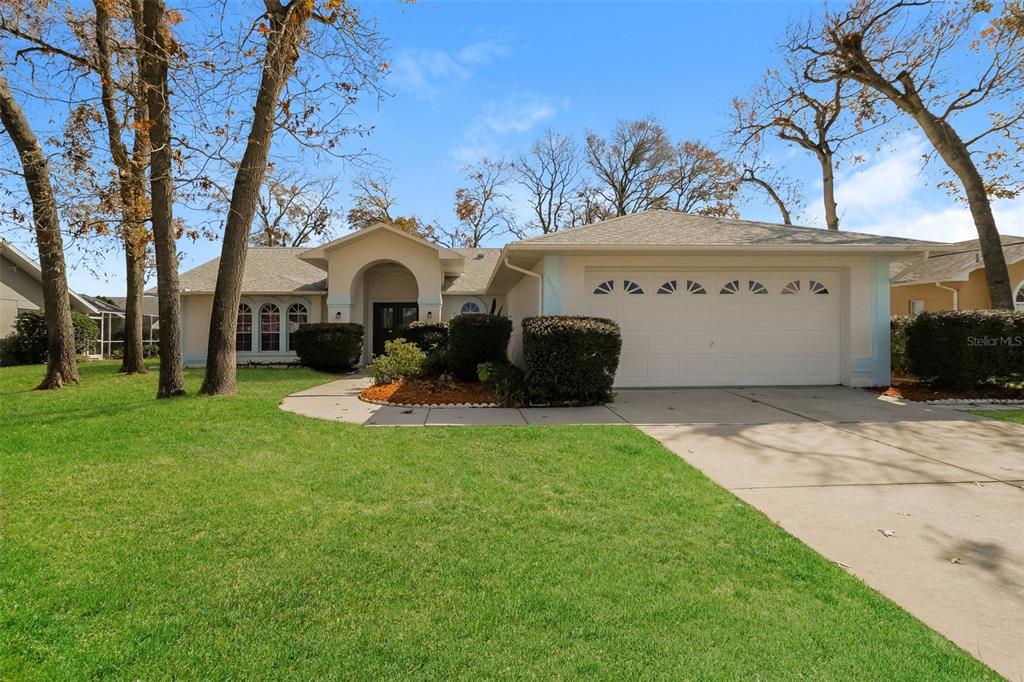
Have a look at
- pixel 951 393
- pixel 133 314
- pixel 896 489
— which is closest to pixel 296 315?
pixel 133 314

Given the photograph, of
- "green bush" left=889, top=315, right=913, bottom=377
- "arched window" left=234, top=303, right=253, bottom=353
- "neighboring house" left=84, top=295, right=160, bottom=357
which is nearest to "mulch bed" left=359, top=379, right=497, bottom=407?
"green bush" left=889, top=315, right=913, bottom=377

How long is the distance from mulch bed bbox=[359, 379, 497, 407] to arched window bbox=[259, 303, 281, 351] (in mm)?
8992

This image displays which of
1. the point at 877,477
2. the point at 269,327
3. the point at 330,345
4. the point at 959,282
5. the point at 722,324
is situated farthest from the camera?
the point at 269,327

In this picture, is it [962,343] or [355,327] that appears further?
[355,327]

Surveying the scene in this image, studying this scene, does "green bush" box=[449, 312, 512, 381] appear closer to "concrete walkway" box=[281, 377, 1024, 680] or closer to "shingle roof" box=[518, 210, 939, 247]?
"shingle roof" box=[518, 210, 939, 247]

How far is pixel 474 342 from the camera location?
10984mm

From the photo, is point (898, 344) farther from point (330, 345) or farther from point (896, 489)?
point (330, 345)

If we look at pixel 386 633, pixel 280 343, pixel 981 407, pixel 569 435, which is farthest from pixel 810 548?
pixel 280 343

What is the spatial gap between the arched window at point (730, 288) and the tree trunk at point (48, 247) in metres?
13.2

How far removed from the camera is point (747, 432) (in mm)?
6324

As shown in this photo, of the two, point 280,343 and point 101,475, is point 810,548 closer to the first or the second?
point 101,475

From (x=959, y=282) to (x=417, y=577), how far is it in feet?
69.8

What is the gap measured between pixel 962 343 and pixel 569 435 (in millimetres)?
7893
